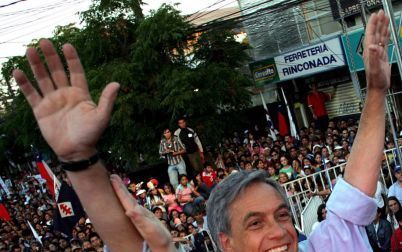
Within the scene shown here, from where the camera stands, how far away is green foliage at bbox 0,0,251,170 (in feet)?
43.9

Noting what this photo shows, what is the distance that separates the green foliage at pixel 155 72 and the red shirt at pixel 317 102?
2.17m

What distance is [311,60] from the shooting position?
15.4 metres

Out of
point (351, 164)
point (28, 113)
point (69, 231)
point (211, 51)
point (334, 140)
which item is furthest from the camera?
point (28, 113)

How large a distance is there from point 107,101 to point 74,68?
0.16 meters

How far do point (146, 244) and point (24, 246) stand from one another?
34.3 ft

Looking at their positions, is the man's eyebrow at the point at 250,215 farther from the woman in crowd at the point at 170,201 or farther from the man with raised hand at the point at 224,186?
the woman in crowd at the point at 170,201

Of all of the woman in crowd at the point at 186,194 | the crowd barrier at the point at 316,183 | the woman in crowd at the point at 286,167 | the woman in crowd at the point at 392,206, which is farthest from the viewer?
the woman in crowd at the point at 186,194

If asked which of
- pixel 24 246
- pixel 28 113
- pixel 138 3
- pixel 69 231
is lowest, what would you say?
pixel 24 246

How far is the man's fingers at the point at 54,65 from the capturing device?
4.89 feet

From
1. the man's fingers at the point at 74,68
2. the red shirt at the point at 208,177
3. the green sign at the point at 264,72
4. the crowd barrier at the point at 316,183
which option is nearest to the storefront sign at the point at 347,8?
the green sign at the point at 264,72

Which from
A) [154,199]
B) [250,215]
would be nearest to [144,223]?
[250,215]

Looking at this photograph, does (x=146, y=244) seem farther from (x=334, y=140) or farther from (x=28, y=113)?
(x=28, y=113)

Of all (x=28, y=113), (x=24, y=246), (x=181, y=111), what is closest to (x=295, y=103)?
(x=181, y=111)

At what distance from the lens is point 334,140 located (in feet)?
34.5
